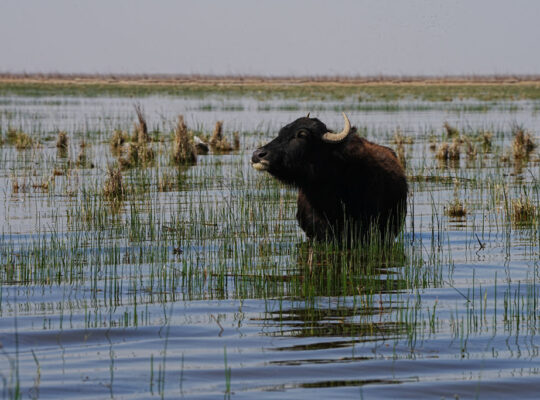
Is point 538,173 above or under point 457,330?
above

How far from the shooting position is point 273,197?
43.1 ft

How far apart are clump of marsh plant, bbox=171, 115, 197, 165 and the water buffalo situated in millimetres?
9587

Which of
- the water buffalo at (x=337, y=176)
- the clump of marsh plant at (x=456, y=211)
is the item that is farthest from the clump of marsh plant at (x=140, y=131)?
the water buffalo at (x=337, y=176)

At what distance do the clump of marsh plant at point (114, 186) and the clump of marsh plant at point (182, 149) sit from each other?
5.07 m

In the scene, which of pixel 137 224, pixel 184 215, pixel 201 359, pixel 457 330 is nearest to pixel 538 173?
pixel 184 215

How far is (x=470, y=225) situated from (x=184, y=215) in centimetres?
372

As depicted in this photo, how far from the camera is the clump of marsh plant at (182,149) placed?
1898cm

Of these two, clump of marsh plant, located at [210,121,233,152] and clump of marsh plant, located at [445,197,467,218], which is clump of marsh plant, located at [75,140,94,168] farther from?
clump of marsh plant, located at [445,197,467,218]

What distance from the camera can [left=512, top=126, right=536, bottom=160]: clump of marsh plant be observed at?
1988cm

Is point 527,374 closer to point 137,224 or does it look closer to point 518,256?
point 518,256

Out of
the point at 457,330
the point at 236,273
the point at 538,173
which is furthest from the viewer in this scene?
the point at 538,173

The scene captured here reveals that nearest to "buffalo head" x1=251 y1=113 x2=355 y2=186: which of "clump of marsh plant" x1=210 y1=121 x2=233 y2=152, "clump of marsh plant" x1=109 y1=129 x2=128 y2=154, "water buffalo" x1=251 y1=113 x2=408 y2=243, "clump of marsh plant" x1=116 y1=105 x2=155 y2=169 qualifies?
"water buffalo" x1=251 y1=113 x2=408 y2=243

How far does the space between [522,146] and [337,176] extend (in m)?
12.0

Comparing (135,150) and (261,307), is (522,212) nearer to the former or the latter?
(261,307)
